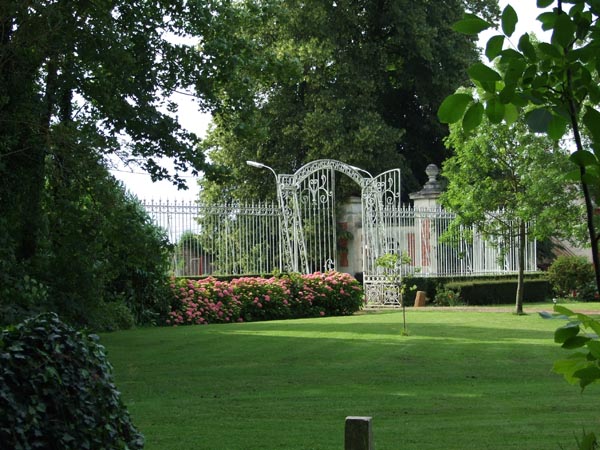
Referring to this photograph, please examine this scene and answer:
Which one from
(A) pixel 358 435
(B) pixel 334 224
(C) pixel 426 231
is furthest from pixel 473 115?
(C) pixel 426 231

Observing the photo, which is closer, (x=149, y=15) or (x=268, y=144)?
(x=149, y=15)

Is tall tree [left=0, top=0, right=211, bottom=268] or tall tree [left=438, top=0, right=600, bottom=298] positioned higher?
tall tree [left=0, top=0, right=211, bottom=268]

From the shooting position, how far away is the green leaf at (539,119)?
6.68ft

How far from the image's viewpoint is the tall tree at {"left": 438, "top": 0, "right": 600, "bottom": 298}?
2.08 metres

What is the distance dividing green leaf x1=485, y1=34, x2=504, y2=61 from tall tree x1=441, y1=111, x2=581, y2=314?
17.7m

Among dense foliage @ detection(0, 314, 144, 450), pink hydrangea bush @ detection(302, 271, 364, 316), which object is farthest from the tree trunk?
dense foliage @ detection(0, 314, 144, 450)

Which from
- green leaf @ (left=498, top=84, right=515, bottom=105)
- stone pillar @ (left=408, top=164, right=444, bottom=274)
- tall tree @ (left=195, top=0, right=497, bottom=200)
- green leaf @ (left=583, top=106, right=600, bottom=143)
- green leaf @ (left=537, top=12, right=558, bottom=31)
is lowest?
green leaf @ (left=583, top=106, right=600, bottom=143)

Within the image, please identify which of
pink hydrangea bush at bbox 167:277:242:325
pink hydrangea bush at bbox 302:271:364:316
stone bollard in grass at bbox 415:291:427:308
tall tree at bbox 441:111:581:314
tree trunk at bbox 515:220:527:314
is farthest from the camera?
stone bollard in grass at bbox 415:291:427:308

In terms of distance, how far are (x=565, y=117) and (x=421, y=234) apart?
26939 mm

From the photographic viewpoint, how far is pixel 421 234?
28906 mm

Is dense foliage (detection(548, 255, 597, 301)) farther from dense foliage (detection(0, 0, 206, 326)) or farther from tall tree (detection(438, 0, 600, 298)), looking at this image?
tall tree (detection(438, 0, 600, 298))

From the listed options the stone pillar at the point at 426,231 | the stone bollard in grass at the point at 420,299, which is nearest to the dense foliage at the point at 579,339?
the stone bollard in grass at the point at 420,299

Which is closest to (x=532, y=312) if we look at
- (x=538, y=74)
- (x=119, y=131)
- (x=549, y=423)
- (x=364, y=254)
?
(x=364, y=254)

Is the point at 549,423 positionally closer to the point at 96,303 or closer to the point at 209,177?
the point at 96,303
